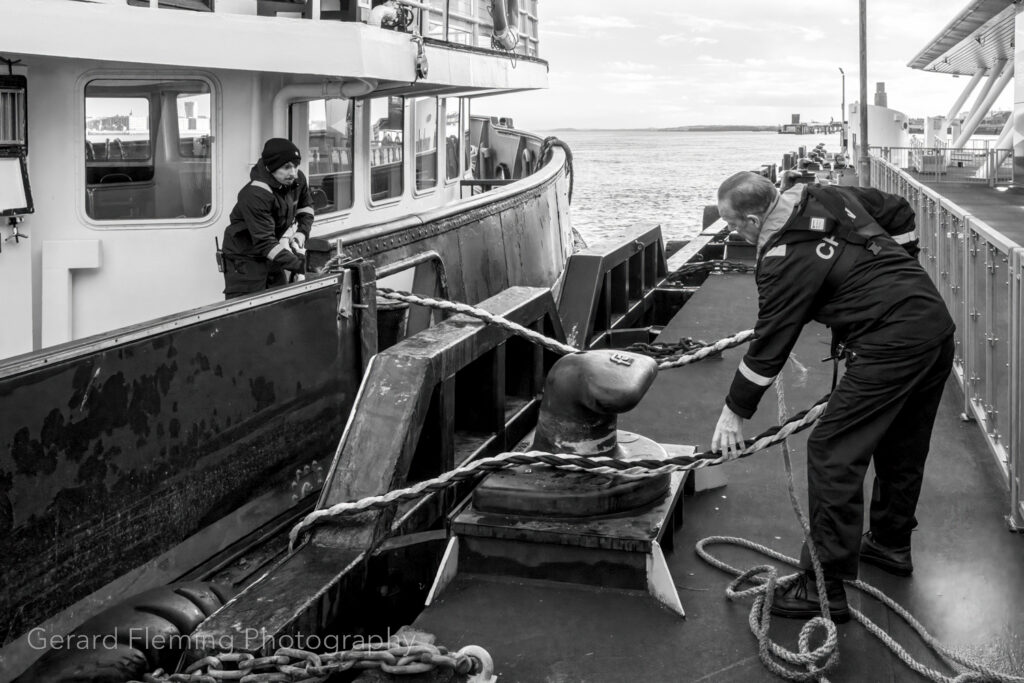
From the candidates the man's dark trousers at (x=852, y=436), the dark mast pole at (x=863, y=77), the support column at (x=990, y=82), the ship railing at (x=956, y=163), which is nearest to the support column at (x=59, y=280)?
the man's dark trousers at (x=852, y=436)

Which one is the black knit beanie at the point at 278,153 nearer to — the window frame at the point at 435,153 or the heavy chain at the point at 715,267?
the window frame at the point at 435,153

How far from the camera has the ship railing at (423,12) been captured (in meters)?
7.22

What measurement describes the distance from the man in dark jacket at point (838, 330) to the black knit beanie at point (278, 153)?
143 inches

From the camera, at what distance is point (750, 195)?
4.04 meters

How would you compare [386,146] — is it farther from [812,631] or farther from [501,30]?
[812,631]

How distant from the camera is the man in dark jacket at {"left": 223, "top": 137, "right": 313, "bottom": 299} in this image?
686cm

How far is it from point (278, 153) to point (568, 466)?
3.44 m

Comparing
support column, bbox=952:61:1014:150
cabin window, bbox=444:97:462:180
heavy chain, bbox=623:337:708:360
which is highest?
support column, bbox=952:61:1014:150

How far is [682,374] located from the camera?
8031mm

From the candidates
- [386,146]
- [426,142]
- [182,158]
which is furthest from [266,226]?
[426,142]

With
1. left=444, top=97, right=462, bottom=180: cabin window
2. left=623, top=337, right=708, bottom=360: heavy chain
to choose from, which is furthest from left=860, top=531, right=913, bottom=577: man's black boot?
left=444, top=97, right=462, bottom=180: cabin window

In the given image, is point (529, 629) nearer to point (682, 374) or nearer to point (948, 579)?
point (948, 579)

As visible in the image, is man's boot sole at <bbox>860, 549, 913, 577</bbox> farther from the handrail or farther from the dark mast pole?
the dark mast pole

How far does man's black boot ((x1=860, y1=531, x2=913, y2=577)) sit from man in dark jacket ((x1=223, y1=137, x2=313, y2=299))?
13.6 feet
